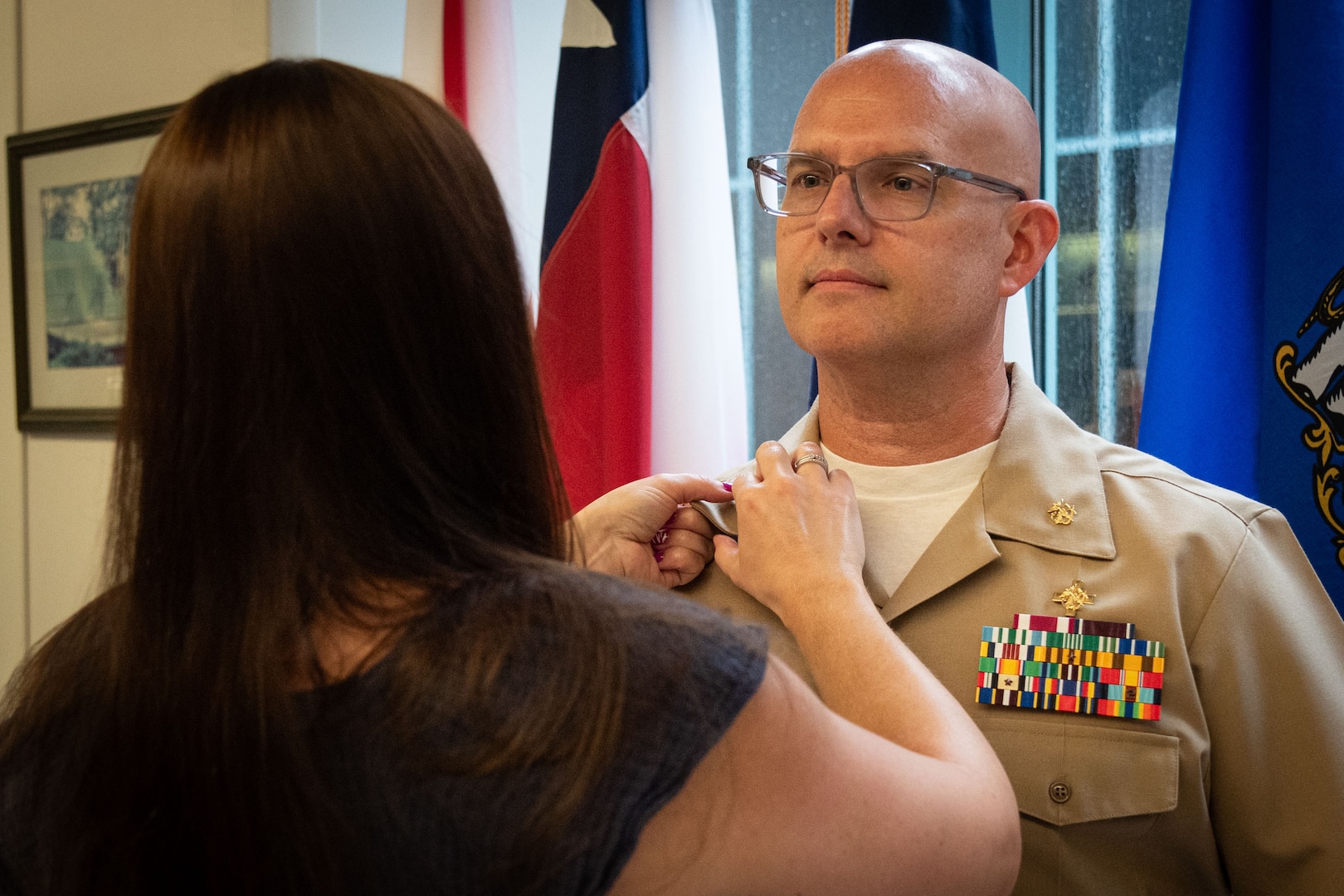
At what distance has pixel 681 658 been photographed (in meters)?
0.76

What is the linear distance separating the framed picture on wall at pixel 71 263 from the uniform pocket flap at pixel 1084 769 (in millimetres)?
2520

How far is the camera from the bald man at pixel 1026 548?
1291mm

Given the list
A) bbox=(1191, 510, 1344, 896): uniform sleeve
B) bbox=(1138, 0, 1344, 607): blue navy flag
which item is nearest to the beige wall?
bbox=(1138, 0, 1344, 607): blue navy flag

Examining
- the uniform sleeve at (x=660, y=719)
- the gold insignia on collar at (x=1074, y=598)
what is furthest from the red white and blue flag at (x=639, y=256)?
the uniform sleeve at (x=660, y=719)

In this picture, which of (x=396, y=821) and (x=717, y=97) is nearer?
(x=396, y=821)

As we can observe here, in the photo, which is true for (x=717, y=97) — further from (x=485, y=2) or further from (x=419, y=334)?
(x=419, y=334)

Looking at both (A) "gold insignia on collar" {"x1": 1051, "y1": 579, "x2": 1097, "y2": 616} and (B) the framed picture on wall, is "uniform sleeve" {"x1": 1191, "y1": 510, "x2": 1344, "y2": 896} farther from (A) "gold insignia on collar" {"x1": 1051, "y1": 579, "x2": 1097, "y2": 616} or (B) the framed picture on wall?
(B) the framed picture on wall

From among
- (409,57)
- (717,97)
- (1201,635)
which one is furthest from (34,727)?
(409,57)

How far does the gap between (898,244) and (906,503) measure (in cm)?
35

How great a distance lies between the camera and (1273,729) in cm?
129

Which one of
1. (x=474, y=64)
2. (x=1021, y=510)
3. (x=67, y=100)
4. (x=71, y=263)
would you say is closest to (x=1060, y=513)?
(x=1021, y=510)

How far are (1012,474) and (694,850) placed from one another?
0.88 metres

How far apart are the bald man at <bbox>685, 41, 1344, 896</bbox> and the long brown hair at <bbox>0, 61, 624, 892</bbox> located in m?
0.63

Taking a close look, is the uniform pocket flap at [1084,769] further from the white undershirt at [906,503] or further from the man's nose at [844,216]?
the man's nose at [844,216]
